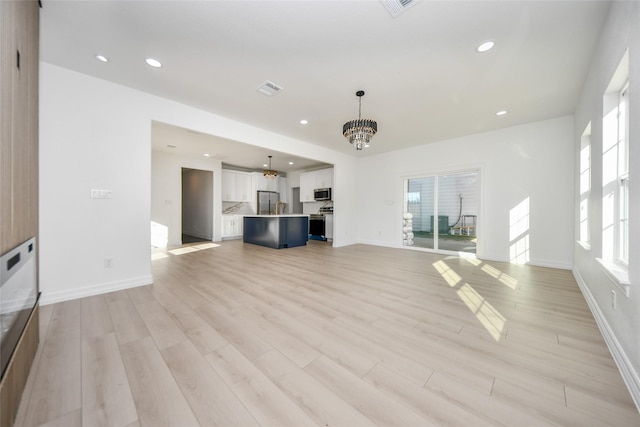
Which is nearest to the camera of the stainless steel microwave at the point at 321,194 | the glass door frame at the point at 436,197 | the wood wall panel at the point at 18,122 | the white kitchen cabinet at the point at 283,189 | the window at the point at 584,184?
the wood wall panel at the point at 18,122

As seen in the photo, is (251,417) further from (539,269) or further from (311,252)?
(539,269)

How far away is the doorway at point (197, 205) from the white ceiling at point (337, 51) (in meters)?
4.45

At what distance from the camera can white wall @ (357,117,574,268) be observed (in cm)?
393

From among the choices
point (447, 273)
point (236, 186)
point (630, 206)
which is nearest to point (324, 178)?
point (236, 186)

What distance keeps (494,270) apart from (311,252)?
3.64m

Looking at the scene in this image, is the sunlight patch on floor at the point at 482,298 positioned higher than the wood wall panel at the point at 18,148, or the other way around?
the wood wall panel at the point at 18,148

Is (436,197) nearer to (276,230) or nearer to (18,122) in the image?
(276,230)

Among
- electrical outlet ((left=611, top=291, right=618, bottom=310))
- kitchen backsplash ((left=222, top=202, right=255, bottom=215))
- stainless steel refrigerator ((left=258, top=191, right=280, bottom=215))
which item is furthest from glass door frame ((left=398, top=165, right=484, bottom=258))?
kitchen backsplash ((left=222, top=202, right=255, bottom=215))

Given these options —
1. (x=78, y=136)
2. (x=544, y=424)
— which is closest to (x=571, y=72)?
(x=544, y=424)

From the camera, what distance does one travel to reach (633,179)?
4.45ft

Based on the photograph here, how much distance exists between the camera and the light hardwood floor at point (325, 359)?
1.15 metres

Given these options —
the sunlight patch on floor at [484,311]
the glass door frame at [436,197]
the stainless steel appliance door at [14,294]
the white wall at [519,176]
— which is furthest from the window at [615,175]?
the stainless steel appliance door at [14,294]

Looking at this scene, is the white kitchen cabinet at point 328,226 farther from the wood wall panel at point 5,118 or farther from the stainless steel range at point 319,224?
the wood wall panel at point 5,118

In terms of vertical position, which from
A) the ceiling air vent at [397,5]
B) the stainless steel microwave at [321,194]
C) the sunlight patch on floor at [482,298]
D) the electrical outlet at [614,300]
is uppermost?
the ceiling air vent at [397,5]
